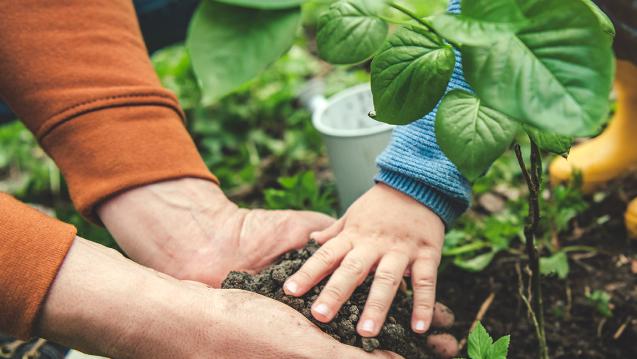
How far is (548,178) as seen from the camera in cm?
167

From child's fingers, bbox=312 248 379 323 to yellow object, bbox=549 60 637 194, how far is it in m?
0.77

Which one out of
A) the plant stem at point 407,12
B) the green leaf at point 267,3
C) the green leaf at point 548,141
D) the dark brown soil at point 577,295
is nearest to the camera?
the green leaf at point 267,3

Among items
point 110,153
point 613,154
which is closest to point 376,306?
point 110,153

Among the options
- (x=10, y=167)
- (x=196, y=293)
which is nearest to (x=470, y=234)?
(x=196, y=293)

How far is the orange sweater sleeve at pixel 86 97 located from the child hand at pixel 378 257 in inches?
17.7

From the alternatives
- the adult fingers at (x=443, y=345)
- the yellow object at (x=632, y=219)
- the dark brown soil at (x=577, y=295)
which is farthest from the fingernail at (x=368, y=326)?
the yellow object at (x=632, y=219)

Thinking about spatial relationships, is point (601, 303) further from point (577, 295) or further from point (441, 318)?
point (441, 318)

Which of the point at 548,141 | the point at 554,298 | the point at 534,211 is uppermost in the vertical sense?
the point at 548,141

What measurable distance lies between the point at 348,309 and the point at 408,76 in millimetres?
514

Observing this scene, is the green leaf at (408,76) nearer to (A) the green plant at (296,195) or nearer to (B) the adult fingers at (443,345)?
(B) the adult fingers at (443,345)

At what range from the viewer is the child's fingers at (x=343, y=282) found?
0.99 meters

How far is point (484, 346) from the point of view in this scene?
2.93 feet

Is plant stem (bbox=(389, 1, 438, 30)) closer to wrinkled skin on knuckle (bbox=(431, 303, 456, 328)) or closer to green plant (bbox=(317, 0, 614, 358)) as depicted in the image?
green plant (bbox=(317, 0, 614, 358))

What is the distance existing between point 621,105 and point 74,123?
146cm
